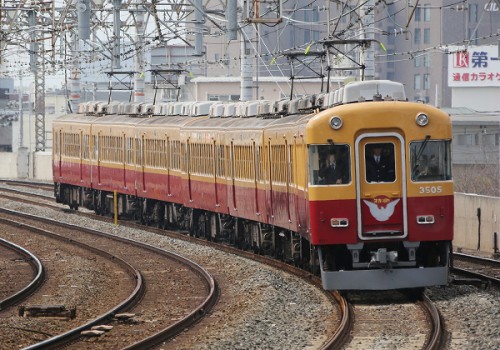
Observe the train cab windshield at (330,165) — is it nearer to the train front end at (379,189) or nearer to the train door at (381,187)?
the train front end at (379,189)

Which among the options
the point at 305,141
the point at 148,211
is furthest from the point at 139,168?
the point at 305,141

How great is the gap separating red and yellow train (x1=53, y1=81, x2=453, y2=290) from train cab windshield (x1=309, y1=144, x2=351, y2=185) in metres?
0.01

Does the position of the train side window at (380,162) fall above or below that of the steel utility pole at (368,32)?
below

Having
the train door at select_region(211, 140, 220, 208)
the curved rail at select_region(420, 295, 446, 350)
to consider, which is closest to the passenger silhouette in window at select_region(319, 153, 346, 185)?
the curved rail at select_region(420, 295, 446, 350)

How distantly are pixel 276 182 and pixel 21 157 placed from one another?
144 feet

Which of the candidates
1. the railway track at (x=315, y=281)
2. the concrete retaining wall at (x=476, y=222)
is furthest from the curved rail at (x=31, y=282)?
the concrete retaining wall at (x=476, y=222)

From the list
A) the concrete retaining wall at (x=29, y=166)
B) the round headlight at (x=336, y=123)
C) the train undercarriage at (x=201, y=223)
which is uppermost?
the round headlight at (x=336, y=123)

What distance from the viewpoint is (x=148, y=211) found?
33812 millimetres

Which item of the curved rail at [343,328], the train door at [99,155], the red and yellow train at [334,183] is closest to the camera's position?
the curved rail at [343,328]

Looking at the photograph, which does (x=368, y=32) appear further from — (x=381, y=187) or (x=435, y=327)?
(x=435, y=327)

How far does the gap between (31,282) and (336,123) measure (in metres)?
5.61

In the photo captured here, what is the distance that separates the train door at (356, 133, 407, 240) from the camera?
1636 centimetres

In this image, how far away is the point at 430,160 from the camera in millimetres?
16578

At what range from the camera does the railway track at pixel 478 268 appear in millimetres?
18531
